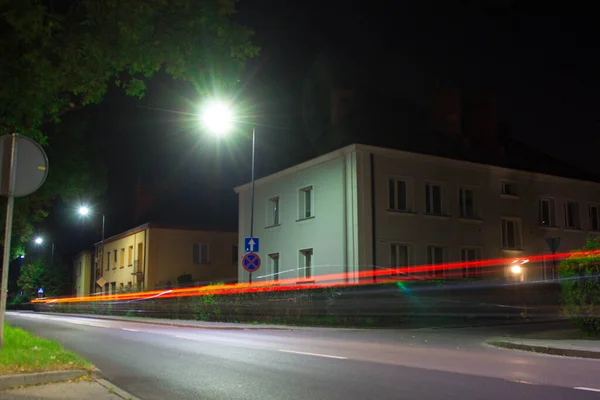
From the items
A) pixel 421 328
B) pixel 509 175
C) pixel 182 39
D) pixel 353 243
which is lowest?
pixel 421 328

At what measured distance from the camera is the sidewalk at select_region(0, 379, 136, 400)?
20.7 ft

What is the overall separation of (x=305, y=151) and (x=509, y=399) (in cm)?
2293

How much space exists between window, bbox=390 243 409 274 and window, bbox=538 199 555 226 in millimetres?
9343

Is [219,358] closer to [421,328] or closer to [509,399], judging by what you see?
[509,399]

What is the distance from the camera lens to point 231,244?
151 ft

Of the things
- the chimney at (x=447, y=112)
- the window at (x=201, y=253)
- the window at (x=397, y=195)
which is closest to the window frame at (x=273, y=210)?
the window at (x=397, y=195)

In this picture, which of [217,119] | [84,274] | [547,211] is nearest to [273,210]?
[217,119]

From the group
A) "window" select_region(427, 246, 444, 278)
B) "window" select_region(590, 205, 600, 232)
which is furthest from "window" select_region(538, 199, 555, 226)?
"window" select_region(427, 246, 444, 278)

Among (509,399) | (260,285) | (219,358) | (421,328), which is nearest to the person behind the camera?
(509,399)

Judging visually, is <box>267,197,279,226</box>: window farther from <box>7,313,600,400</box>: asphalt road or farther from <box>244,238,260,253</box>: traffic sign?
<box>7,313,600,400</box>: asphalt road

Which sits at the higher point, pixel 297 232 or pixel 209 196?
pixel 209 196

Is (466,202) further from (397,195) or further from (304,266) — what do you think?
(304,266)

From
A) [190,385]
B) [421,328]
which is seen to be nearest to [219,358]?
[190,385]

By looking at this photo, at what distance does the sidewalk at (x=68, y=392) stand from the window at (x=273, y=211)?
22.8 m
